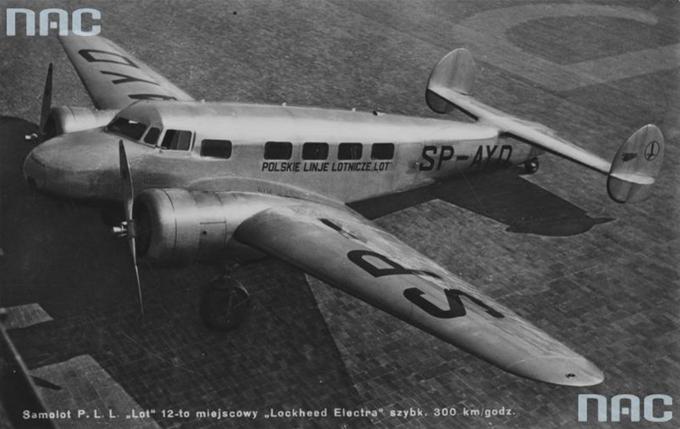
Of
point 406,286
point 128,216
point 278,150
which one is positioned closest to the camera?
point 406,286

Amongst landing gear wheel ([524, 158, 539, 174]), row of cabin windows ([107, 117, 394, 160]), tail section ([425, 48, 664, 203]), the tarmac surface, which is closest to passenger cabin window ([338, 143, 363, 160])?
row of cabin windows ([107, 117, 394, 160])

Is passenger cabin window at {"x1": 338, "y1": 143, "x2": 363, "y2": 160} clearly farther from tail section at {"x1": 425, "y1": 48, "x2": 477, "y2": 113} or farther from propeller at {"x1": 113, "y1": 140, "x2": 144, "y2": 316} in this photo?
propeller at {"x1": 113, "y1": 140, "x2": 144, "y2": 316}

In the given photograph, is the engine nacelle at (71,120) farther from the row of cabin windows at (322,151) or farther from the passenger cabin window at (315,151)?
the passenger cabin window at (315,151)

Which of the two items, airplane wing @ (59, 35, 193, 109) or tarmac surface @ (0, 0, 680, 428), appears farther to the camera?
airplane wing @ (59, 35, 193, 109)

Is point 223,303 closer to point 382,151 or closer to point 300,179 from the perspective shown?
point 300,179

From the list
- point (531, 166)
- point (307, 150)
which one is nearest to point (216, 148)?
point (307, 150)

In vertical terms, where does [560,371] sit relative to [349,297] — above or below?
above

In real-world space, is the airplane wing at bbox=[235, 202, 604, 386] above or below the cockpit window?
below
